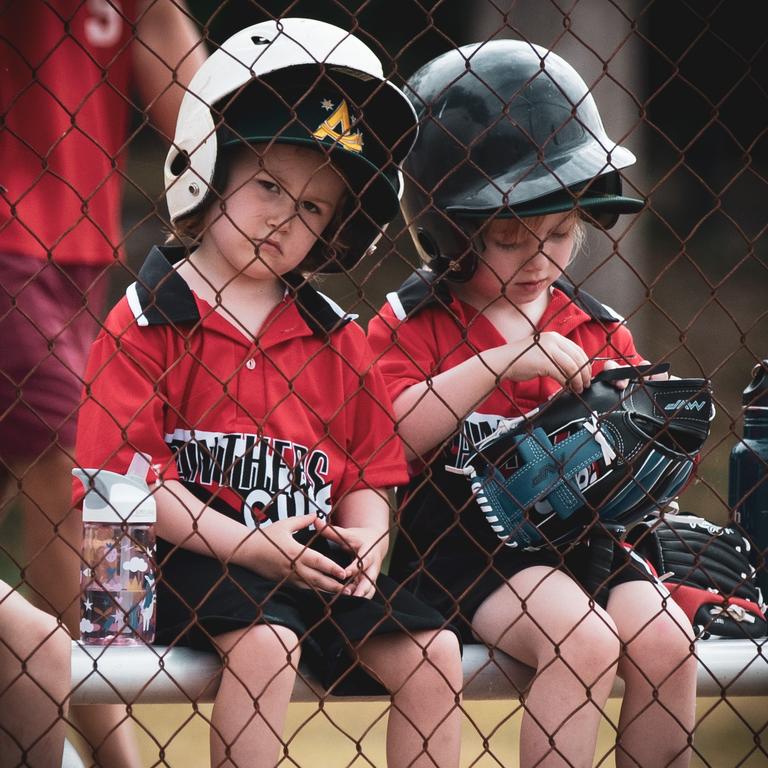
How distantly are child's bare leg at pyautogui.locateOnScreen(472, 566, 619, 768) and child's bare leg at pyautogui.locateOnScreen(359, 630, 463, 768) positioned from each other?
139 mm

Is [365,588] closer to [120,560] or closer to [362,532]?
[362,532]

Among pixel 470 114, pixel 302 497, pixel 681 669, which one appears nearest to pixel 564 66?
pixel 470 114

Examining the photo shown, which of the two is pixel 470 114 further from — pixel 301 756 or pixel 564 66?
pixel 301 756

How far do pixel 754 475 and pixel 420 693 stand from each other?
2.94 ft

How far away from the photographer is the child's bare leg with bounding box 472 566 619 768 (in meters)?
2.23

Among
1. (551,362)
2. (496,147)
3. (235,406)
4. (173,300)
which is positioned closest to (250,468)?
(235,406)

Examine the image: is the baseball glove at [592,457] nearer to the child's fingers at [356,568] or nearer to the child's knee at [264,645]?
the child's fingers at [356,568]

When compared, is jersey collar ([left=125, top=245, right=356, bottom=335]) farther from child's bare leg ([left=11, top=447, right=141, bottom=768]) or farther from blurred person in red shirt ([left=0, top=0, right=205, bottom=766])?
child's bare leg ([left=11, top=447, right=141, bottom=768])

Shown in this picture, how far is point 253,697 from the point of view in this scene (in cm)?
207

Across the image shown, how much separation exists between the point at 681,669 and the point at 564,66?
1.15 metres

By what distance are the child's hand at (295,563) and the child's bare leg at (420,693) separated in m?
0.13

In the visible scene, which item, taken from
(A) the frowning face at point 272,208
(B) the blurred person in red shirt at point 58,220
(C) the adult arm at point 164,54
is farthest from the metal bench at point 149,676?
(C) the adult arm at point 164,54

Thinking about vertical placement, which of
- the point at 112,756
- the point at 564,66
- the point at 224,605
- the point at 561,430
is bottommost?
the point at 112,756

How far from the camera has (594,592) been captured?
2393 millimetres
